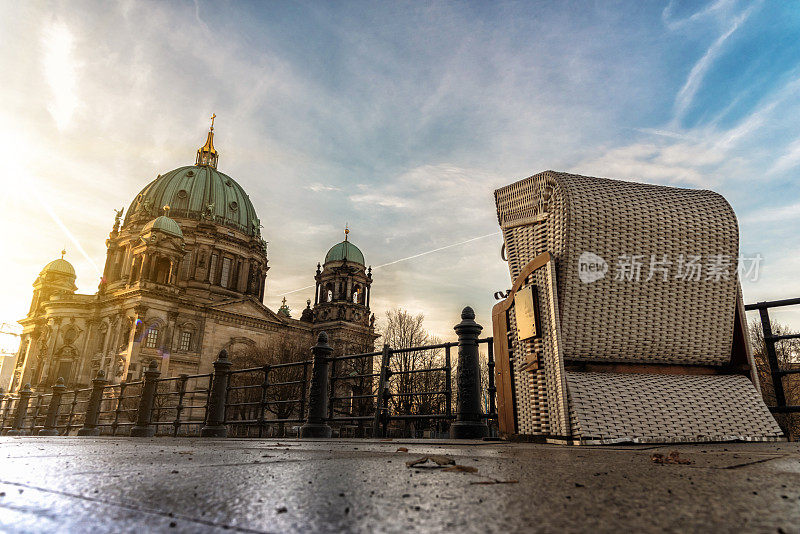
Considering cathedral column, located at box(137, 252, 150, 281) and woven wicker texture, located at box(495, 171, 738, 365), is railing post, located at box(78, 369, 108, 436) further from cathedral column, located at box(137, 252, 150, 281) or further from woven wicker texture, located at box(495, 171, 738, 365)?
cathedral column, located at box(137, 252, 150, 281)

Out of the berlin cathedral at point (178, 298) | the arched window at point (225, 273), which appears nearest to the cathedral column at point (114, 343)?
the berlin cathedral at point (178, 298)

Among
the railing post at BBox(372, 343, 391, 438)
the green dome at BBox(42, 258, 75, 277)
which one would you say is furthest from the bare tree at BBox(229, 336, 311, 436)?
the green dome at BBox(42, 258, 75, 277)

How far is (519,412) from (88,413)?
14.1 m

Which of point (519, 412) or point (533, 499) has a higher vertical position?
point (519, 412)

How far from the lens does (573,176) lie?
3.33 m

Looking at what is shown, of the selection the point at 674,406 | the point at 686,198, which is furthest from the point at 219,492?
the point at 686,198

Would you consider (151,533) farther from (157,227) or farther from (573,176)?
Answer: (157,227)

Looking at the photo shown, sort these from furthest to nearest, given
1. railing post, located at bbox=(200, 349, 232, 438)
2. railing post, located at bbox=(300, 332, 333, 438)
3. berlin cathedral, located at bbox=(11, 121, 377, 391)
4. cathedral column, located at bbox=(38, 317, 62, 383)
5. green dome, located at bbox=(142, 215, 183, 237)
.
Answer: green dome, located at bbox=(142, 215, 183, 237) → cathedral column, located at bbox=(38, 317, 62, 383) → berlin cathedral, located at bbox=(11, 121, 377, 391) → railing post, located at bbox=(200, 349, 232, 438) → railing post, located at bbox=(300, 332, 333, 438)

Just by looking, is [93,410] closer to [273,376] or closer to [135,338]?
[273,376]

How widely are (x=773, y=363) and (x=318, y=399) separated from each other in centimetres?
565

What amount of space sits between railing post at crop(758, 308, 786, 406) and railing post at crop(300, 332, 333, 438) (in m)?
5.26

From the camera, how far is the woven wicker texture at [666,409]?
9.53ft

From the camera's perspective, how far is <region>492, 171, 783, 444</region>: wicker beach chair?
119 inches

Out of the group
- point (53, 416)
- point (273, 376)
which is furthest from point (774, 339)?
point (273, 376)
